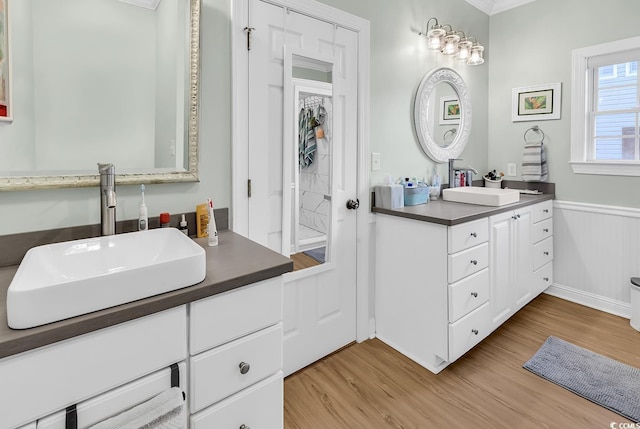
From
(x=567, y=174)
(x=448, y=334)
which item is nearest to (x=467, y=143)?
(x=567, y=174)

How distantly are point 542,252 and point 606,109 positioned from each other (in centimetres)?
121

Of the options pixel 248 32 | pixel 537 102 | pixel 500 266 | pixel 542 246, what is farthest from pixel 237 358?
pixel 537 102

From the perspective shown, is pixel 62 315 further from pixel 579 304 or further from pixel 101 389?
pixel 579 304

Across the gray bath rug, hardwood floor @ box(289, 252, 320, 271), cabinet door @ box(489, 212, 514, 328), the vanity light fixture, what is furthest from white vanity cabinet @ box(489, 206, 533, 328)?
the vanity light fixture

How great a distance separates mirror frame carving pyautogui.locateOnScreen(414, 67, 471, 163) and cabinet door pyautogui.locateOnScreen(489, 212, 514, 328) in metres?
0.72

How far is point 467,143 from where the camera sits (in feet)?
10.2

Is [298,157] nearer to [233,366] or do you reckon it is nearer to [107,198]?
[107,198]

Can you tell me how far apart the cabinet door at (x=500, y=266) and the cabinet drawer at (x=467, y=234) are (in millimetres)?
93

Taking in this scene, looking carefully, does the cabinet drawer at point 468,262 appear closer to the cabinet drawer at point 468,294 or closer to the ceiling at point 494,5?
the cabinet drawer at point 468,294

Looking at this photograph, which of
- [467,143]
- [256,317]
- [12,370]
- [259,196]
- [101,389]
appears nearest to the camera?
[12,370]

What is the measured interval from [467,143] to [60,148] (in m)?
2.92

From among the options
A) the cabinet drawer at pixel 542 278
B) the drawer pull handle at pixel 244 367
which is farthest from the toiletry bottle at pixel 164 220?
the cabinet drawer at pixel 542 278

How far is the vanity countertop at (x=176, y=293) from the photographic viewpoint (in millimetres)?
767

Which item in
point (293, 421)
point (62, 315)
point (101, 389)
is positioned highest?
point (62, 315)
